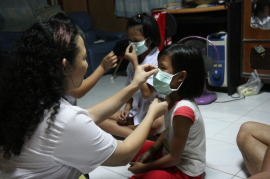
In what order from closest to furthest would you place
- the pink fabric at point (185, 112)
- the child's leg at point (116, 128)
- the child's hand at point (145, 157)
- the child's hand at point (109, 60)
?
the pink fabric at point (185, 112)
the child's hand at point (145, 157)
the child's hand at point (109, 60)
the child's leg at point (116, 128)

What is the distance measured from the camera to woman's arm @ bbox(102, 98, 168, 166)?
2.88 feet

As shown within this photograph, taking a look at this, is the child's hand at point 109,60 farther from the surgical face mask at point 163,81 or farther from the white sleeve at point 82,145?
the white sleeve at point 82,145

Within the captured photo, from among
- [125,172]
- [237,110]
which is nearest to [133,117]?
[125,172]

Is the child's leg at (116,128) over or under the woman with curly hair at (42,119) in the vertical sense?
under

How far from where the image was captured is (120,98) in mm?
1126

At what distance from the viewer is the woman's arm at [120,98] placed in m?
1.11

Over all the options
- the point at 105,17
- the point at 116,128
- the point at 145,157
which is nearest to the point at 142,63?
the point at 116,128

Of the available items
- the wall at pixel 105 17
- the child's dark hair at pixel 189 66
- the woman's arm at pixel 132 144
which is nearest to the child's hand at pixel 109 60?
the child's dark hair at pixel 189 66

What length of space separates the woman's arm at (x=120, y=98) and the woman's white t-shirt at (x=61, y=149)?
0.32 metres

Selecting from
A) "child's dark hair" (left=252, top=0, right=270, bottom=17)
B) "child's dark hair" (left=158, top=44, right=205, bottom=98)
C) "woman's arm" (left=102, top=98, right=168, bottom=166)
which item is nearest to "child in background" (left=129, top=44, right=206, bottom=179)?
"child's dark hair" (left=158, top=44, right=205, bottom=98)

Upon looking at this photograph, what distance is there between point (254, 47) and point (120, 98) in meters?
2.07

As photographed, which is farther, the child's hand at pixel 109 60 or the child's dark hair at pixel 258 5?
the child's dark hair at pixel 258 5

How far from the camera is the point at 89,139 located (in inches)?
30.6

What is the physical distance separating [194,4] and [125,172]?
8.14 ft
